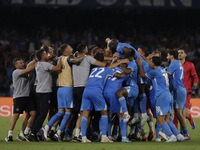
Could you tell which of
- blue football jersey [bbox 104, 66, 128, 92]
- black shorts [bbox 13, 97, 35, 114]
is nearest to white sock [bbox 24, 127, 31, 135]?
black shorts [bbox 13, 97, 35, 114]

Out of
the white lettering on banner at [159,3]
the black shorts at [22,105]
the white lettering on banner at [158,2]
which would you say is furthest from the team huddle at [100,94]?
the white lettering on banner at [158,2]

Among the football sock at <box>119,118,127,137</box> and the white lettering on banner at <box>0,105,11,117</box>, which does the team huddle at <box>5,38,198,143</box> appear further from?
the white lettering on banner at <box>0,105,11,117</box>

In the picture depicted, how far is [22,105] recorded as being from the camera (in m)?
9.86

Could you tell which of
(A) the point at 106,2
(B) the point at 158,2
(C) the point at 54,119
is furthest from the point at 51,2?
(C) the point at 54,119

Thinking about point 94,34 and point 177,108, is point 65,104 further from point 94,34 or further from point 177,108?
point 94,34

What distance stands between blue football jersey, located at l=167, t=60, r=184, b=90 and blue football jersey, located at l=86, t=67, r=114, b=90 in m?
1.50

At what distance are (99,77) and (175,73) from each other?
74.9 inches

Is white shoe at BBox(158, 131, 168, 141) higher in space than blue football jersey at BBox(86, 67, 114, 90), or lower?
lower

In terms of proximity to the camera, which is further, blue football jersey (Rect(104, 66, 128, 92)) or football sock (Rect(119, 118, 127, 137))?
blue football jersey (Rect(104, 66, 128, 92))

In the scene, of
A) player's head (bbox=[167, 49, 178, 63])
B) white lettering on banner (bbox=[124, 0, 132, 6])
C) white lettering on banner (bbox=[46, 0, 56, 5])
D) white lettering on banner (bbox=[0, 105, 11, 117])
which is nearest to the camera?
player's head (bbox=[167, 49, 178, 63])

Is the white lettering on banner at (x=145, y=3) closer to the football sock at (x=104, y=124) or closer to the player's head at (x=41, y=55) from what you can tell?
the player's head at (x=41, y=55)

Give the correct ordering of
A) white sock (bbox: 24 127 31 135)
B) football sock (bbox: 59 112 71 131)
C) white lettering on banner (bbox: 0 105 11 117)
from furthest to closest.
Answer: white lettering on banner (bbox: 0 105 11 117) < white sock (bbox: 24 127 31 135) < football sock (bbox: 59 112 71 131)

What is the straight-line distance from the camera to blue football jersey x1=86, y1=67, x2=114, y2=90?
29.9 feet

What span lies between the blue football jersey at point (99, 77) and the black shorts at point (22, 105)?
5.21 feet
